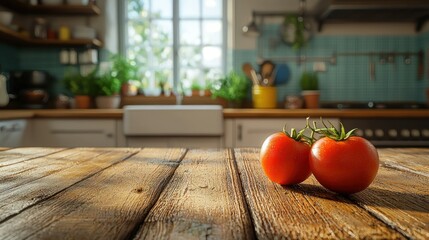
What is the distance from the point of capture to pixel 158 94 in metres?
3.92

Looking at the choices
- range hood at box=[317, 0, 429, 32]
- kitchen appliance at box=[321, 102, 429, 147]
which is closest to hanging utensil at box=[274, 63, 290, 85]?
range hood at box=[317, 0, 429, 32]

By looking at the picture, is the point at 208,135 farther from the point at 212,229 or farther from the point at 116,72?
the point at 212,229

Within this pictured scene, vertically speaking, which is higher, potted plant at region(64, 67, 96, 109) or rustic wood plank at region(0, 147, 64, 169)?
potted plant at region(64, 67, 96, 109)

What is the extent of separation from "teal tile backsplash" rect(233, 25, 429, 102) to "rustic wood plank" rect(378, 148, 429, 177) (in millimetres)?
2404

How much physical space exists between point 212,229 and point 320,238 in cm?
12

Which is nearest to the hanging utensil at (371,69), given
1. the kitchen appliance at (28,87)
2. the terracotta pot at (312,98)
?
the terracotta pot at (312,98)

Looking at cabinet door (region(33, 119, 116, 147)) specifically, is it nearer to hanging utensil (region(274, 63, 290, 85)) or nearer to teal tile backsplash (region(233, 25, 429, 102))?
teal tile backsplash (region(233, 25, 429, 102))

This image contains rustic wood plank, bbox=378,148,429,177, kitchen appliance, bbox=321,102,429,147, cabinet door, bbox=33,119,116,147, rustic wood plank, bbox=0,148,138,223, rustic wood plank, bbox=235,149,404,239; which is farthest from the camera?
cabinet door, bbox=33,119,116,147

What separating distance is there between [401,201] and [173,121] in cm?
250

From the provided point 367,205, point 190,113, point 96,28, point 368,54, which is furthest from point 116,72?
point 367,205

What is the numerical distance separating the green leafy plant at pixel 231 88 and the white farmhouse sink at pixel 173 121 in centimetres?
53

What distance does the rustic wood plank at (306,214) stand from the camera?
48 cm

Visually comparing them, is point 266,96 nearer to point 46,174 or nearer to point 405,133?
point 405,133

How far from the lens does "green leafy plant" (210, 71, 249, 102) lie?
3564 millimetres
